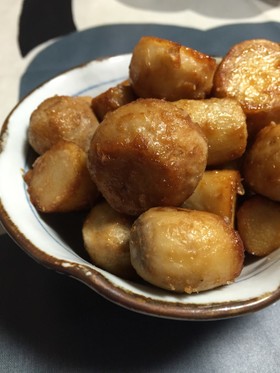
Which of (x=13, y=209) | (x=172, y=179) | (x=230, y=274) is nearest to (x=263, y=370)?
(x=230, y=274)

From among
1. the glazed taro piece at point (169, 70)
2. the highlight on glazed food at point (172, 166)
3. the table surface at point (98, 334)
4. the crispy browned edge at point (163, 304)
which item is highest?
the glazed taro piece at point (169, 70)

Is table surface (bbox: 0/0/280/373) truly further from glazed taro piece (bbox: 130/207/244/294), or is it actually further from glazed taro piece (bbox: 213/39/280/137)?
glazed taro piece (bbox: 213/39/280/137)

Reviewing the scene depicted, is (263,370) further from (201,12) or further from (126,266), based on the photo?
(201,12)

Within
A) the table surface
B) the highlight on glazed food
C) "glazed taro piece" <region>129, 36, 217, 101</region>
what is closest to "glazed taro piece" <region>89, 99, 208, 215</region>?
the highlight on glazed food

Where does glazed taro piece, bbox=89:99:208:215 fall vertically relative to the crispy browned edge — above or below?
above

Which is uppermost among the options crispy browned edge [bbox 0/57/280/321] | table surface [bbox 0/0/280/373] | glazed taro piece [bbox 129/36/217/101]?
glazed taro piece [bbox 129/36/217/101]

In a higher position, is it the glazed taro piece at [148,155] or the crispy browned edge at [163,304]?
the glazed taro piece at [148,155]

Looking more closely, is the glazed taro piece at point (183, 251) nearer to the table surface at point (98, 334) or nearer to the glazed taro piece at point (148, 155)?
the glazed taro piece at point (148, 155)

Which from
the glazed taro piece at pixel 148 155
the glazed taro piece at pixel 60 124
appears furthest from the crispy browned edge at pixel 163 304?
the glazed taro piece at pixel 60 124
